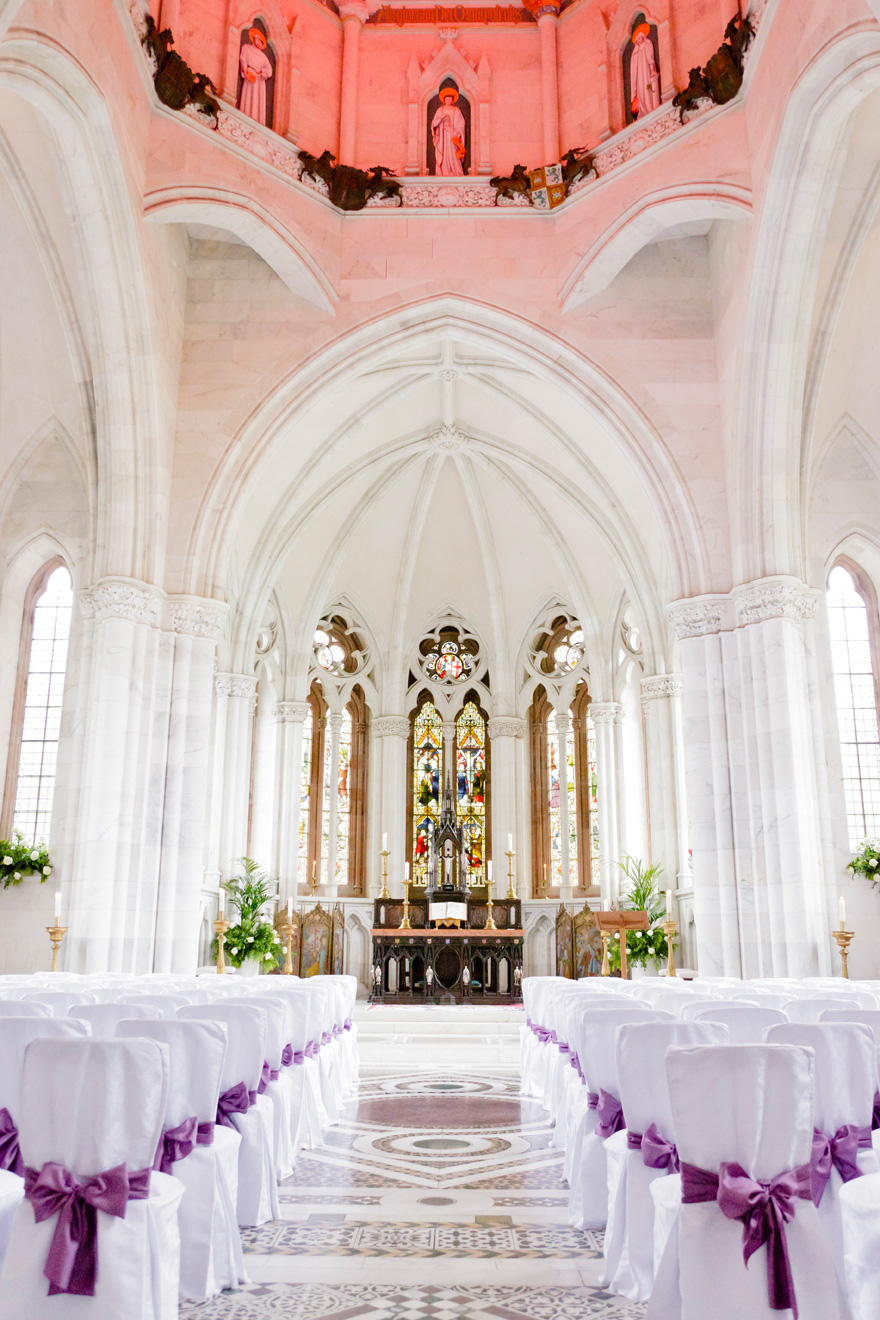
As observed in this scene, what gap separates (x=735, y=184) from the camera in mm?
14039

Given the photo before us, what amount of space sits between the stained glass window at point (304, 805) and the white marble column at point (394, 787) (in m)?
1.47

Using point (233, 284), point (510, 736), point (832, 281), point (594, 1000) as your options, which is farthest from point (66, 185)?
point (510, 736)

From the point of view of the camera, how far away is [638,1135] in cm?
399

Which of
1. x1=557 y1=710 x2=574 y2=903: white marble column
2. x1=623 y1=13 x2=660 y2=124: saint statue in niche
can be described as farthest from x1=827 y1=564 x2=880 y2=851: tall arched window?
x1=557 y1=710 x2=574 y2=903: white marble column

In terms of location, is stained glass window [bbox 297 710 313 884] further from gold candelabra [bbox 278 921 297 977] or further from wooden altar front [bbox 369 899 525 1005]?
wooden altar front [bbox 369 899 525 1005]

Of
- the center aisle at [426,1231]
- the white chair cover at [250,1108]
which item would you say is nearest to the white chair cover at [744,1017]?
the center aisle at [426,1231]

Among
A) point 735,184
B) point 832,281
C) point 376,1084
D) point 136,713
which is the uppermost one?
point 735,184

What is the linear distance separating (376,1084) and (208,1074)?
720 cm

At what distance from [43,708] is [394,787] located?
8.50 metres

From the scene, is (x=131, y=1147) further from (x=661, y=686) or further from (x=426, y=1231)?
(x=661, y=686)

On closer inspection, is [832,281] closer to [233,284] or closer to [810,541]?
[810,541]

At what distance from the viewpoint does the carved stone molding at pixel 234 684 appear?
19.9 meters

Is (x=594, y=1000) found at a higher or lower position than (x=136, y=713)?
lower

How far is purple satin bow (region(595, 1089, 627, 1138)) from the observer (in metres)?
4.62
